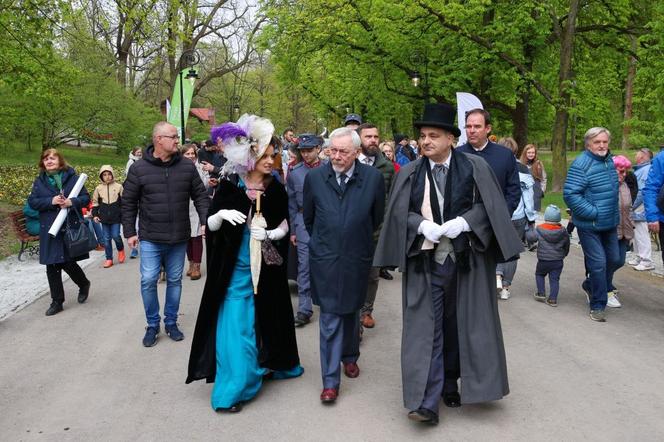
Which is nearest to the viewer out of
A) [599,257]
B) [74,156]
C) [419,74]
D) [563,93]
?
[599,257]

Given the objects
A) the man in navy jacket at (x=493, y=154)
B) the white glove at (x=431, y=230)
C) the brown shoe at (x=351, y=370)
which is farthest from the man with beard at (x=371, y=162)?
the white glove at (x=431, y=230)

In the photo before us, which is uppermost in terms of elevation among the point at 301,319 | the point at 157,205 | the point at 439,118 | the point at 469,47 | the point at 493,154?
the point at 469,47

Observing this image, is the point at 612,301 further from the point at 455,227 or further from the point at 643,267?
the point at 455,227

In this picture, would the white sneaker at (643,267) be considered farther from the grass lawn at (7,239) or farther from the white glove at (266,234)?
the grass lawn at (7,239)

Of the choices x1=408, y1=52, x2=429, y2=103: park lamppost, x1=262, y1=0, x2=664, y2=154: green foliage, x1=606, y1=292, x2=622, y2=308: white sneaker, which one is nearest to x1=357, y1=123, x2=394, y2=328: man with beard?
x1=606, y1=292, x2=622, y2=308: white sneaker

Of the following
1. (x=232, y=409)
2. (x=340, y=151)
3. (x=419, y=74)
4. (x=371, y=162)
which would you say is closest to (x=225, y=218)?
(x=340, y=151)

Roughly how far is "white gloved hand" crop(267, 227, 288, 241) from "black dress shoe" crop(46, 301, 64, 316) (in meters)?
3.76

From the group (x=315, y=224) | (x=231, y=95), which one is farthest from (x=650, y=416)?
(x=231, y=95)

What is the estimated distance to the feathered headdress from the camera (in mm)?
4441

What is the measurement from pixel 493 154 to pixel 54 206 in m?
4.89

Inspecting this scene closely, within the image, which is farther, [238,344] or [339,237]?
[339,237]

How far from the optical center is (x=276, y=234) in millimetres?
4648

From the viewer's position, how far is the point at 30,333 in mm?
6352

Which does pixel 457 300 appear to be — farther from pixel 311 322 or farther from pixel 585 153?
pixel 585 153
